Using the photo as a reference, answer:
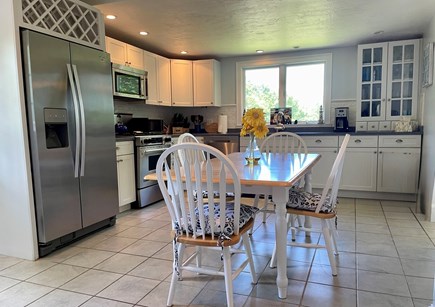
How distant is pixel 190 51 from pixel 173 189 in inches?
145

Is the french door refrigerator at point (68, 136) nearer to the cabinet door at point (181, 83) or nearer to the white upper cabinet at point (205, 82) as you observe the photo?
the cabinet door at point (181, 83)

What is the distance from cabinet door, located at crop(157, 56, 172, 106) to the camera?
186 inches

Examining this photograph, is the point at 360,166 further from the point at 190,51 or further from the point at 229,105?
the point at 190,51

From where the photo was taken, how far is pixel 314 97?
4.95m

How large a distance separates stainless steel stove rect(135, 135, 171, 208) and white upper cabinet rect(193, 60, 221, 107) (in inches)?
52.0

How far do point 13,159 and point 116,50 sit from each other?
1.95m

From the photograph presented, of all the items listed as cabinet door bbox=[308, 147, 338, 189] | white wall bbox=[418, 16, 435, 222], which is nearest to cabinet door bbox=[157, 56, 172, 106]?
cabinet door bbox=[308, 147, 338, 189]

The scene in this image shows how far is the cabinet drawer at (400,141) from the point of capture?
3867 mm

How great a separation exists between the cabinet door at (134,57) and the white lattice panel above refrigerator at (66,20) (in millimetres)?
1000

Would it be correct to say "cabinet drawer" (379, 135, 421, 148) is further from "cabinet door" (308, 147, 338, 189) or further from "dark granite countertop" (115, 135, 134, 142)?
"dark granite countertop" (115, 135, 134, 142)

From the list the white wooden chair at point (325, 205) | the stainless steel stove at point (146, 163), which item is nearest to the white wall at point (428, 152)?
the white wooden chair at point (325, 205)

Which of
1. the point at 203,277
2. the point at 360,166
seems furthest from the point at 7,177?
the point at 360,166

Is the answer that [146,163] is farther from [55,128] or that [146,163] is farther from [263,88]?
[263,88]

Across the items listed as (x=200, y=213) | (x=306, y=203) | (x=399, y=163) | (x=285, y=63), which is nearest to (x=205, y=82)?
(x=285, y=63)
